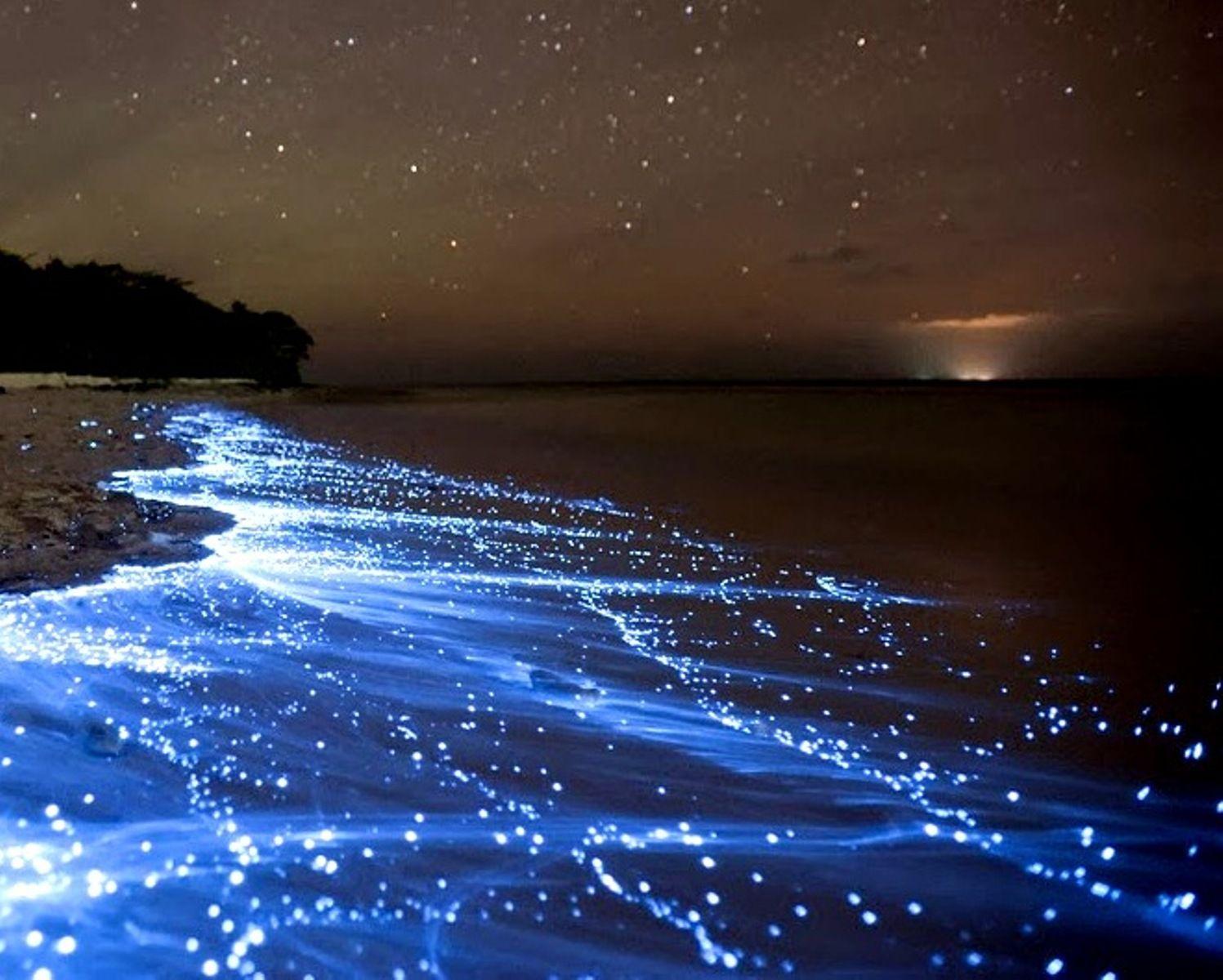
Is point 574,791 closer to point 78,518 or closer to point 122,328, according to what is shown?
point 78,518

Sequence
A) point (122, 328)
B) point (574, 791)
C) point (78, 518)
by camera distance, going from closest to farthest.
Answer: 1. point (574, 791)
2. point (78, 518)
3. point (122, 328)

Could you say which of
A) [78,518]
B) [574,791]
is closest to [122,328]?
[78,518]

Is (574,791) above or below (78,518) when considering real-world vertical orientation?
below

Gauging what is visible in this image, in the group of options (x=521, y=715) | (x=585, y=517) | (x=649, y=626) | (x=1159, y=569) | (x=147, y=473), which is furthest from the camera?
(x=147, y=473)

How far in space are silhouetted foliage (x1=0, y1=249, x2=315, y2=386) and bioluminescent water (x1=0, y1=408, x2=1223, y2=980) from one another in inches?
2109

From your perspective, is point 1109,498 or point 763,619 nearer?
point 763,619

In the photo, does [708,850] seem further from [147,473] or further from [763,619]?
[147,473]

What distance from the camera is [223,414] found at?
3334cm

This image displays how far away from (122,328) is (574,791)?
68321 millimetres

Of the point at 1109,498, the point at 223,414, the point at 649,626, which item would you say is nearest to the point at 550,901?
the point at 649,626

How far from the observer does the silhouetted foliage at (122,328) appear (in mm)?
51156

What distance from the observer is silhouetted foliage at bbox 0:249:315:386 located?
51.2 m

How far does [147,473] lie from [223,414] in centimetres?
2255

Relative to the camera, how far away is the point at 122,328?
62875 millimetres
